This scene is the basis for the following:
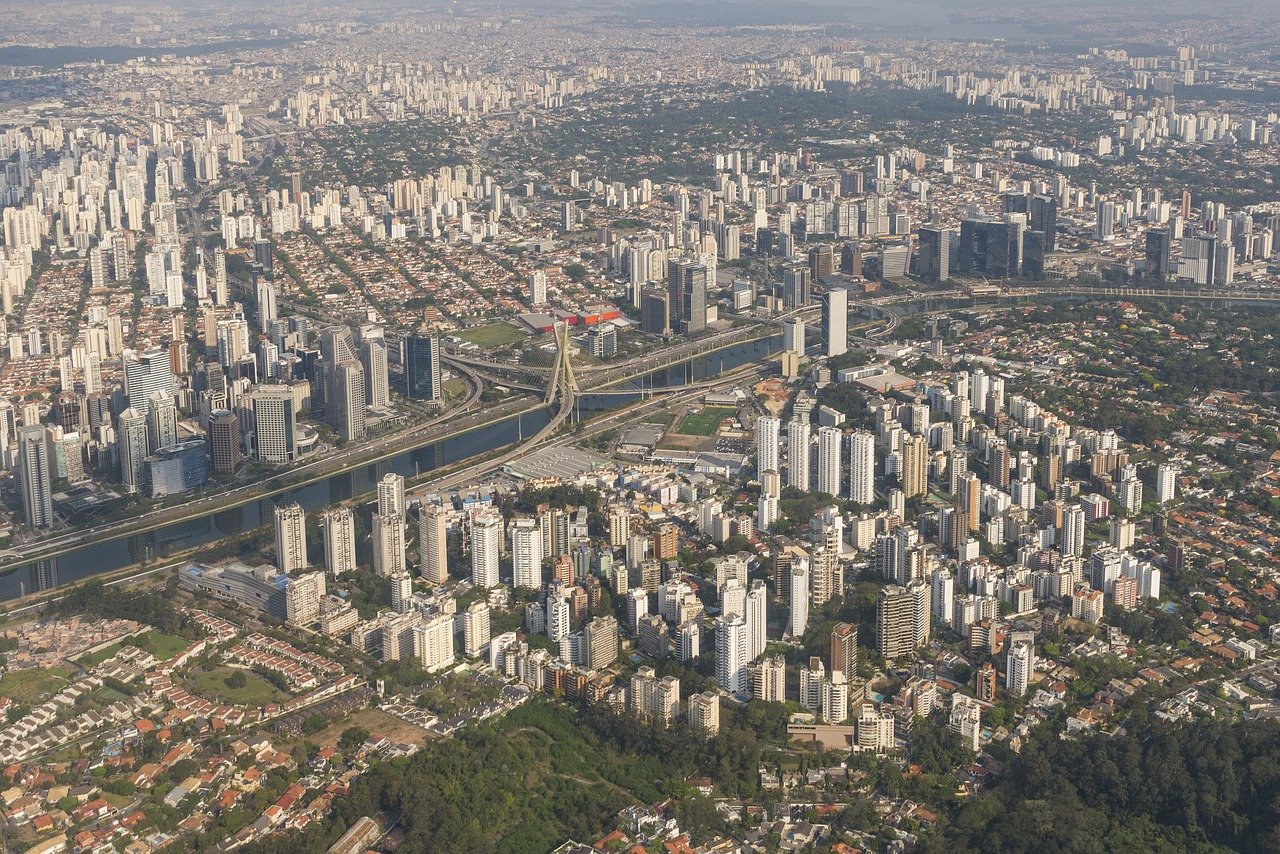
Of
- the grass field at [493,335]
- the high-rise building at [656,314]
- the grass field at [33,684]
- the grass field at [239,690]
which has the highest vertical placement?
the high-rise building at [656,314]

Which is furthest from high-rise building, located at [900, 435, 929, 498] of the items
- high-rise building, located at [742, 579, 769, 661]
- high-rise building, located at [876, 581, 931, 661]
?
high-rise building, located at [742, 579, 769, 661]

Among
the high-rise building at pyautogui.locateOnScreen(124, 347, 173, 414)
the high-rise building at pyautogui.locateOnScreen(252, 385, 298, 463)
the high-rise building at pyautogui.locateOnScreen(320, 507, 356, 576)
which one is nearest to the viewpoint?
the high-rise building at pyautogui.locateOnScreen(320, 507, 356, 576)

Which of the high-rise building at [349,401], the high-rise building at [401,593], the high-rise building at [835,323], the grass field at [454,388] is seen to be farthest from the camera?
the high-rise building at [835,323]

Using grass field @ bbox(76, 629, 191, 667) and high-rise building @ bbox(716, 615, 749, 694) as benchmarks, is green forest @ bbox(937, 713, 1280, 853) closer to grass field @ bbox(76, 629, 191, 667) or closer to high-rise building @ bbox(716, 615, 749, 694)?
high-rise building @ bbox(716, 615, 749, 694)

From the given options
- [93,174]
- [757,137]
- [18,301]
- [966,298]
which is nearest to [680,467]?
[966,298]

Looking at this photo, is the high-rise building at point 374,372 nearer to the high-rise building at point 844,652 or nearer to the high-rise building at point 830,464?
the high-rise building at point 830,464

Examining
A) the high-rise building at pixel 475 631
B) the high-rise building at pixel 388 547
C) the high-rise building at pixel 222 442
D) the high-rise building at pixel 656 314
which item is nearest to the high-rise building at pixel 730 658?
the high-rise building at pixel 475 631
